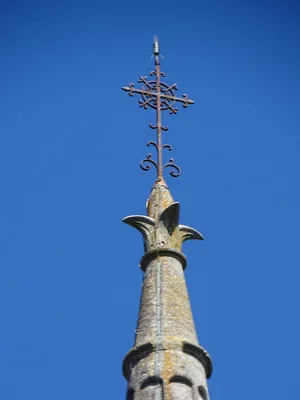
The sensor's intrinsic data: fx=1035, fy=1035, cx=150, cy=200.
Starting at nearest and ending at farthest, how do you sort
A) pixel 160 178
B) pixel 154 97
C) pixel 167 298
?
pixel 167 298 → pixel 160 178 → pixel 154 97

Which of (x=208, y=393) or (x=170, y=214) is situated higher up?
(x=170, y=214)

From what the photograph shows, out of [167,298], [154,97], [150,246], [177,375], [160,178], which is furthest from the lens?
[154,97]

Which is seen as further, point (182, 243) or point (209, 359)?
point (182, 243)

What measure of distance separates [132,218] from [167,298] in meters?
1.66

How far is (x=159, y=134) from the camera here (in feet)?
48.1

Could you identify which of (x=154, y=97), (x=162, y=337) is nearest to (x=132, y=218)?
(x=162, y=337)

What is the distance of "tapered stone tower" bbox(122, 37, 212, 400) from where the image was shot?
10172 mm

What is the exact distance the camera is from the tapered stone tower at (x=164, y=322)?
33.4ft

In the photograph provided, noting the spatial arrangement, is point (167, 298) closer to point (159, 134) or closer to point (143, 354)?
point (143, 354)

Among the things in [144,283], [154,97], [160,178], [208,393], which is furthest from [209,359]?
[154,97]

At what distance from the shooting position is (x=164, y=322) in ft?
36.0

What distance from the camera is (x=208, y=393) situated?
1039 cm

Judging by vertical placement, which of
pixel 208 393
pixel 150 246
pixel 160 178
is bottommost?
pixel 208 393

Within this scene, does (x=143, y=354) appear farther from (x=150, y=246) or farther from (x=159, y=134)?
(x=159, y=134)
